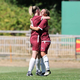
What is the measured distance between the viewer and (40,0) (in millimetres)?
28531

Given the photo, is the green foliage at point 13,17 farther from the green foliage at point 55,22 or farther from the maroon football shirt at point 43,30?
the maroon football shirt at point 43,30

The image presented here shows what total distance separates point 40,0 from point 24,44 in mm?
14607

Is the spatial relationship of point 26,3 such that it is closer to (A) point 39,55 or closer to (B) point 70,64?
(B) point 70,64

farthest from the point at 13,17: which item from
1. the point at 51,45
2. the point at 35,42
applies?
the point at 35,42

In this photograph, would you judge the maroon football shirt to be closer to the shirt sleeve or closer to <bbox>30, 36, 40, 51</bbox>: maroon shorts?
the shirt sleeve

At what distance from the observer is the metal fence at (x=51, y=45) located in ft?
47.3

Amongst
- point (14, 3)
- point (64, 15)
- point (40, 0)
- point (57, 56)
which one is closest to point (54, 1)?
point (40, 0)

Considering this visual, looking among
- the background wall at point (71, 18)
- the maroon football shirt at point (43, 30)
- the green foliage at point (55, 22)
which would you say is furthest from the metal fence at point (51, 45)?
the green foliage at point (55, 22)

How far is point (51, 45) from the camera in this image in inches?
567

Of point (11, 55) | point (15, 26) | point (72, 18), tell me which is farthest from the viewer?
point (15, 26)

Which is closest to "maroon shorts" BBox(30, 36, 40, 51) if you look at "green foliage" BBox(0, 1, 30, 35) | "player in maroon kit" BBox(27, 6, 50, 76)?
"player in maroon kit" BBox(27, 6, 50, 76)

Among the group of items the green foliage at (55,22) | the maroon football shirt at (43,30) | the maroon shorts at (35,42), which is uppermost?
the maroon football shirt at (43,30)

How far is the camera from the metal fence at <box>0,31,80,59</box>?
14422 millimetres

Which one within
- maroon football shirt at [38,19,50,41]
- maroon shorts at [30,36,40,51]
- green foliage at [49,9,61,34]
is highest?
maroon football shirt at [38,19,50,41]
